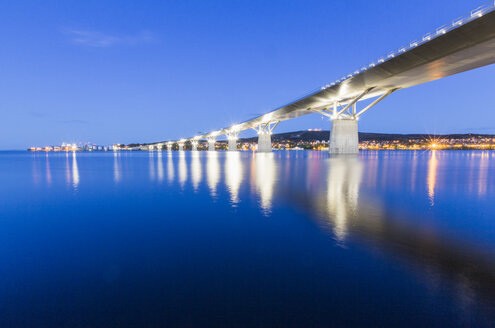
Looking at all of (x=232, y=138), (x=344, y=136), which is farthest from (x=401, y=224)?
(x=232, y=138)

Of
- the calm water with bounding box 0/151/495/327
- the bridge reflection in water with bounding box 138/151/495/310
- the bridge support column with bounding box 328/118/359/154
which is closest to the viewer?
the calm water with bounding box 0/151/495/327

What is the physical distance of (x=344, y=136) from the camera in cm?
5484

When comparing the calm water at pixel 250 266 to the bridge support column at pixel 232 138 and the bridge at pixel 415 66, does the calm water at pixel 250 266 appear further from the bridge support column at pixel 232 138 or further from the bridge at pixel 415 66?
the bridge support column at pixel 232 138

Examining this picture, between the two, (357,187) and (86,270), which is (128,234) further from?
(357,187)

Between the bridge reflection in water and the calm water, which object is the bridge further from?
the calm water

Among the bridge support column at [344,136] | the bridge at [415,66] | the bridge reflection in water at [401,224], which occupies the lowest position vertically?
the bridge reflection in water at [401,224]

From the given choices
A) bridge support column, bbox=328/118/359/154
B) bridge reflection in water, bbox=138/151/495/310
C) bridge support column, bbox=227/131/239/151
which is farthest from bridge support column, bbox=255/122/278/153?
bridge reflection in water, bbox=138/151/495/310

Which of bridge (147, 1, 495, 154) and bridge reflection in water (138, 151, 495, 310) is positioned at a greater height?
bridge (147, 1, 495, 154)

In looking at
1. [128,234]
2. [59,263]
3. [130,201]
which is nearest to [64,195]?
[130,201]

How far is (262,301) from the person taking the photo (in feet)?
12.6

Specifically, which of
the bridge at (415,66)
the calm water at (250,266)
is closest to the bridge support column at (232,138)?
the bridge at (415,66)

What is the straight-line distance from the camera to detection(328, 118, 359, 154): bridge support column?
176 ft

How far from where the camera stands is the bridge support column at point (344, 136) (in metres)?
53.8

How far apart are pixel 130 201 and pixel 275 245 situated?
27.6 feet
